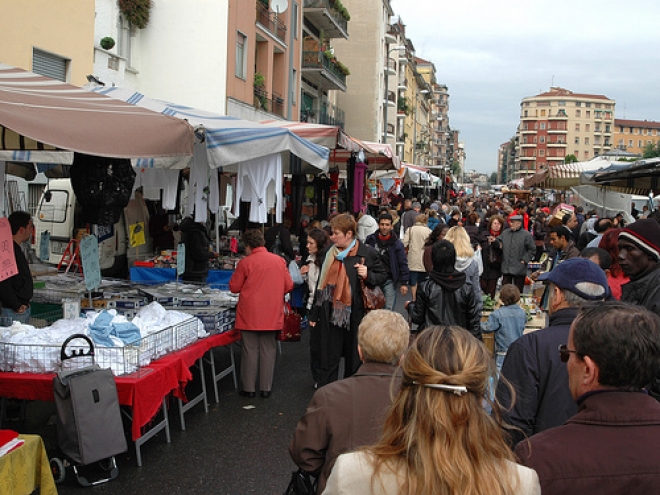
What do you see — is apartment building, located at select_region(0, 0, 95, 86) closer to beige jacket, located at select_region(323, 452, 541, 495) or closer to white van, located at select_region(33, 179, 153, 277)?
white van, located at select_region(33, 179, 153, 277)

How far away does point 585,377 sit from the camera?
2188 mm

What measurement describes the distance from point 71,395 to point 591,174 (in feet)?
40.5

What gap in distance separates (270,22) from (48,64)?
13.6 m

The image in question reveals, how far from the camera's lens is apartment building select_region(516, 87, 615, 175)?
167000mm

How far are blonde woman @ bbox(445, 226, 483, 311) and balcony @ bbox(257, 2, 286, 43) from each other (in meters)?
19.6

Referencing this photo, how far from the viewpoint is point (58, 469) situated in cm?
509

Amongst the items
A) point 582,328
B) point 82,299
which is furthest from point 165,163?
point 582,328

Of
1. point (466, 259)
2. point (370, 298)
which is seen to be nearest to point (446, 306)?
point (370, 298)

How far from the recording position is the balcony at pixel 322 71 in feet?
117

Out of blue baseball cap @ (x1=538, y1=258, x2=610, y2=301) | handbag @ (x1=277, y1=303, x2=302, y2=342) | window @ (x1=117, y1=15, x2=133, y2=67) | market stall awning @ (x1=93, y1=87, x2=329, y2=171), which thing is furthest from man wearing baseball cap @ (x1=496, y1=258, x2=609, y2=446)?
window @ (x1=117, y1=15, x2=133, y2=67)

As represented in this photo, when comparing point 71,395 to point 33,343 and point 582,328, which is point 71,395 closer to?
point 33,343

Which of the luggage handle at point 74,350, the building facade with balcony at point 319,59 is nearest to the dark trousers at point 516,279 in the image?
the luggage handle at point 74,350

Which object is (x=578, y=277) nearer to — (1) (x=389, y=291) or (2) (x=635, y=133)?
(1) (x=389, y=291)

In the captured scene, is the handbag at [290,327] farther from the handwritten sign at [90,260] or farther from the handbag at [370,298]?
the handwritten sign at [90,260]
